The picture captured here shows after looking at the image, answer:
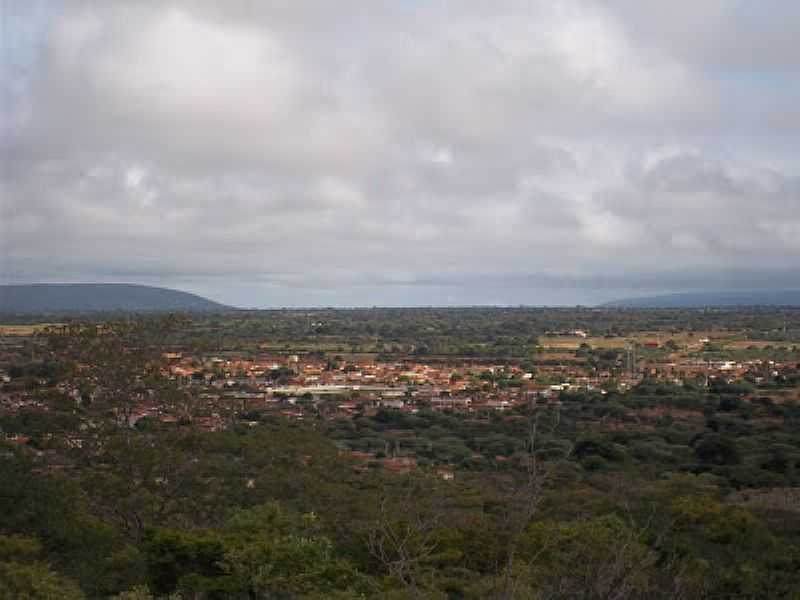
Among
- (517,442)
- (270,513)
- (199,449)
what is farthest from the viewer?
(517,442)

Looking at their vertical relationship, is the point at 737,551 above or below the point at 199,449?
below

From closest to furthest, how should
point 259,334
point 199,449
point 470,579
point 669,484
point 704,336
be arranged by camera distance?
point 470,579
point 199,449
point 669,484
point 704,336
point 259,334

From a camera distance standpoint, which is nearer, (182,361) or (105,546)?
(105,546)

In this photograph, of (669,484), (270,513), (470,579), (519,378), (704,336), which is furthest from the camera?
(704,336)

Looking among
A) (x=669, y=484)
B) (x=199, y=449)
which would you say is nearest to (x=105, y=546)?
(x=199, y=449)

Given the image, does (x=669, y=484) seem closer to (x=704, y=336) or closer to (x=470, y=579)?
(x=470, y=579)

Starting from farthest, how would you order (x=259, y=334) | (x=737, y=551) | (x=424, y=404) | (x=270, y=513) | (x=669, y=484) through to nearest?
(x=259, y=334) < (x=424, y=404) < (x=669, y=484) < (x=737, y=551) < (x=270, y=513)

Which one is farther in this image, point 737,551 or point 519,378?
point 519,378

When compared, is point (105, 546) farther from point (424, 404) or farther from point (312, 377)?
point (312, 377)

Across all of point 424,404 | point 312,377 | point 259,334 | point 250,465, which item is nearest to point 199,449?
point 250,465
